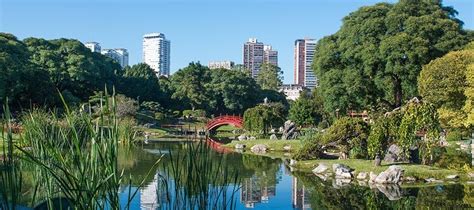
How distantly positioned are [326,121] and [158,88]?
57.9ft

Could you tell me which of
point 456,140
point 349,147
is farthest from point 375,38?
point 349,147

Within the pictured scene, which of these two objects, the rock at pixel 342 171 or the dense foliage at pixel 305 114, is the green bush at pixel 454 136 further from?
the rock at pixel 342 171

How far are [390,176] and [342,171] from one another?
4.49 feet

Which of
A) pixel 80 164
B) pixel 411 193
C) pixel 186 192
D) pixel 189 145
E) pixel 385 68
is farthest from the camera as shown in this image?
pixel 385 68

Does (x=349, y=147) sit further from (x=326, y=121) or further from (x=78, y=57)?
(x=78, y=57)

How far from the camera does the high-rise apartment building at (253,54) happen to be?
112 m

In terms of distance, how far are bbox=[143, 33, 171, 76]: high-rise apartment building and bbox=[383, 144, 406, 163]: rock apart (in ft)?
385

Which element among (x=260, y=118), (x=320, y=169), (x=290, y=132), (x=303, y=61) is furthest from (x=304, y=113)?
(x=303, y=61)

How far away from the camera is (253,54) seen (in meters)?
112

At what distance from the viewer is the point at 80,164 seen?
2963mm

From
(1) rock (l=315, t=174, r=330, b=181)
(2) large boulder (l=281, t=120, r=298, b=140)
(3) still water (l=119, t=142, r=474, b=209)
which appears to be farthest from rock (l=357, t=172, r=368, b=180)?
(2) large boulder (l=281, t=120, r=298, b=140)

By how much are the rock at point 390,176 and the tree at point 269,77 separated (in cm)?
4771

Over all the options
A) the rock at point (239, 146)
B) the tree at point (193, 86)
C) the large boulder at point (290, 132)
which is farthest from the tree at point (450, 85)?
the tree at point (193, 86)

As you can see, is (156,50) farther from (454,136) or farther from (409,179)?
(409,179)
